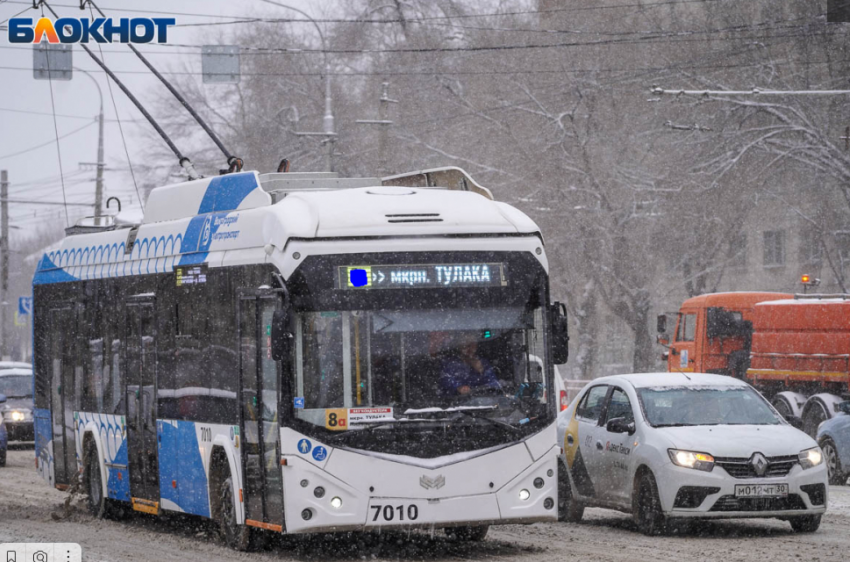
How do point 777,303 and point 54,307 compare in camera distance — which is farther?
point 777,303

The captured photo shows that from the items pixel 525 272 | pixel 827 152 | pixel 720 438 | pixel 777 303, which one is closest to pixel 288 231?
pixel 525 272

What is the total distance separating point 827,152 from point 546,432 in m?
25.8

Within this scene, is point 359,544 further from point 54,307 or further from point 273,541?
point 54,307

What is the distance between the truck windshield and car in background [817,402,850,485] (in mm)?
9156

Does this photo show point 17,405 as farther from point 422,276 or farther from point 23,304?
point 422,276

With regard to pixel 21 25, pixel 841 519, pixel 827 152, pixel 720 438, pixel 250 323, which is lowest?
pixel 841 519

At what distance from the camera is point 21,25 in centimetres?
3067

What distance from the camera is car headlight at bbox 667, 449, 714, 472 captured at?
12.8 m

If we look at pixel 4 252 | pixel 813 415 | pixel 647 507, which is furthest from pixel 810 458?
pixel 4 252

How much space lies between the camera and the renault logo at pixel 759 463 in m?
12.8

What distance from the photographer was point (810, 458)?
515 inches

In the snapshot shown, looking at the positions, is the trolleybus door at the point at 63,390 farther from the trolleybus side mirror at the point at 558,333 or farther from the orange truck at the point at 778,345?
the orange truck at the point at 778,345

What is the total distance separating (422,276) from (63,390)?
703 centimetres

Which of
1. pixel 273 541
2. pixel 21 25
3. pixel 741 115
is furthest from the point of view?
pixel 741 115
